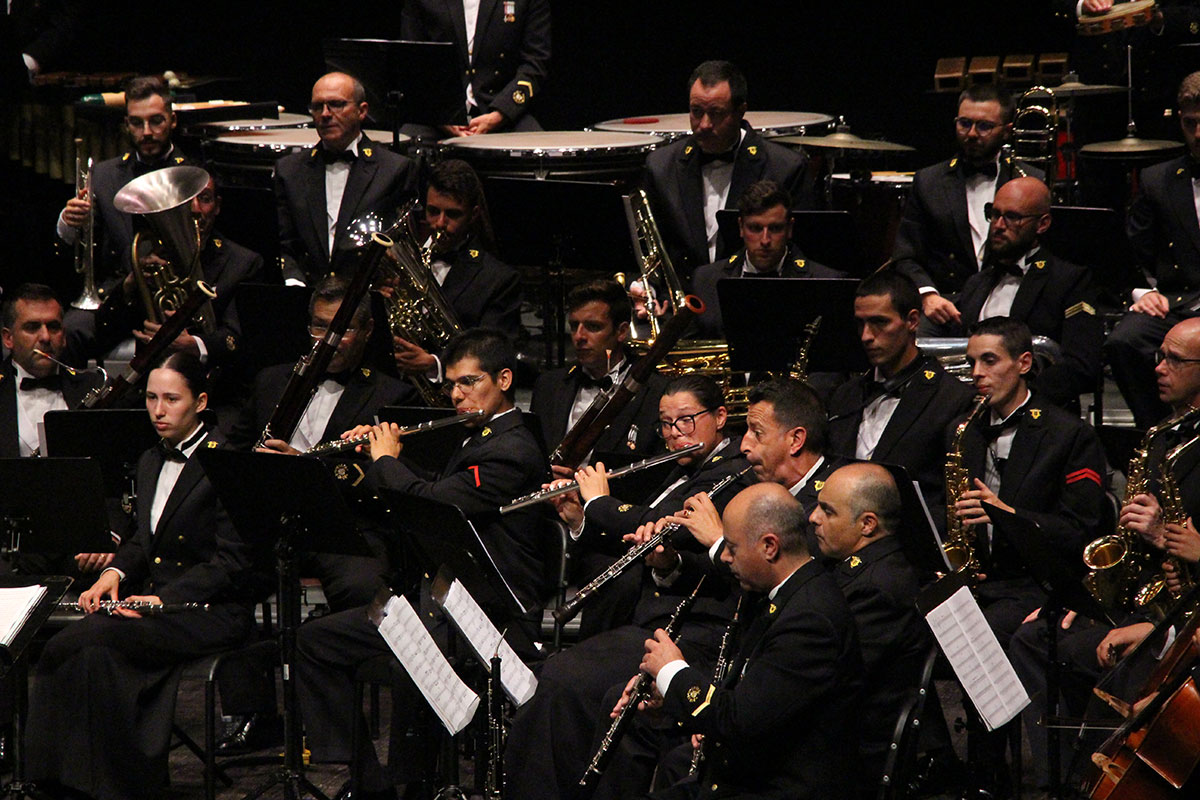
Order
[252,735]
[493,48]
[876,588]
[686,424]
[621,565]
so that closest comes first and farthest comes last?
[876,588]
[621,565]
[686,424]
[252,735]
[493,48]

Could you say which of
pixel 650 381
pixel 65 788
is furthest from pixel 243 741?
pixel 650 381

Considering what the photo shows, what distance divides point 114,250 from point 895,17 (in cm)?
589

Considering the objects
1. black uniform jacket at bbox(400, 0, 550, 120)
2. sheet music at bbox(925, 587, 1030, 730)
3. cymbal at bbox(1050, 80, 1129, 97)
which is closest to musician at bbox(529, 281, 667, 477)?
sheet music at bbox(925, 587, 1030, 730)

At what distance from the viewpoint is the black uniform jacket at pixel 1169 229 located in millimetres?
6879

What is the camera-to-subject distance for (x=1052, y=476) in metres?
5.55

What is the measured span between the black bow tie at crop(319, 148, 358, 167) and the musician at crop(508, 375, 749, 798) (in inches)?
103

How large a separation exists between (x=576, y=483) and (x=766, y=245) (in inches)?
64.5

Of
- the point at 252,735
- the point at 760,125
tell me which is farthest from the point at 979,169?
the point at 252,735

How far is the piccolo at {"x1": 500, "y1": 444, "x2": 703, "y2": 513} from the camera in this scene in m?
5.47

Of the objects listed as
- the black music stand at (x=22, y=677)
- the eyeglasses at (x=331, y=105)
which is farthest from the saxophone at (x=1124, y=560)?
the eyeglasses at (x=331, y=105)

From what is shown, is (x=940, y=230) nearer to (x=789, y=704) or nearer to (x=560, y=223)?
(x=560, y=223)

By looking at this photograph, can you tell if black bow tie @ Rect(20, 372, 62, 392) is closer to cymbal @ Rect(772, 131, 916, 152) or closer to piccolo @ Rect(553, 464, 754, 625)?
piccolo @ Rect(553, 464, 754, 625)

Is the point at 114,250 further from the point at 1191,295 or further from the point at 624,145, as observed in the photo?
the point at 1191,295

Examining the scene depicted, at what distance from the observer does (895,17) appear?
36.8 feet
